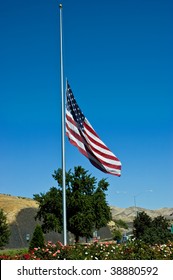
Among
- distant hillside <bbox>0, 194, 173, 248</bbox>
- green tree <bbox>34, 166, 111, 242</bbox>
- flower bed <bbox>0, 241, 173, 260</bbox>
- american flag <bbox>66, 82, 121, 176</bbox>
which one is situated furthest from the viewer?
distant hillside <bbox>0, 194, 173, 248</bbox>

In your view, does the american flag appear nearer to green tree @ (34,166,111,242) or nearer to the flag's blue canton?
the flag's blue canton

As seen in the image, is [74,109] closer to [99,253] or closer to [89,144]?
[89,144]

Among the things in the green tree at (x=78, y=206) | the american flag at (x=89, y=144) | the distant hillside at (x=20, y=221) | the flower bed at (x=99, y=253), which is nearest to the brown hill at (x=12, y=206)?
the distant hillside at (x=20, y=221)

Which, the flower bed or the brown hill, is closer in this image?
the flower bed

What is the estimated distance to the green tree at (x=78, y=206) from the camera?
158ft

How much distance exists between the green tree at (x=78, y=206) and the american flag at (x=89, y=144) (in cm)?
3192

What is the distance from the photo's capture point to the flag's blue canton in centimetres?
1681

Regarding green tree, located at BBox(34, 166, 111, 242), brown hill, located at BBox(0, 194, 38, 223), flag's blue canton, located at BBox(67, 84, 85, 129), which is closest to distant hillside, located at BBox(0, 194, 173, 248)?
brown hill, located at BBox(0, 194, 38, 223)

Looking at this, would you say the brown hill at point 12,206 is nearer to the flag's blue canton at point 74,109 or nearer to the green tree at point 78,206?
the green tree at point 78,206

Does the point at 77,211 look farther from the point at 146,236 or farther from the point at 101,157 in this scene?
the point at 101,157

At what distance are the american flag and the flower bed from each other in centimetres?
285

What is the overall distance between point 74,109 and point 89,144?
71.6 inches

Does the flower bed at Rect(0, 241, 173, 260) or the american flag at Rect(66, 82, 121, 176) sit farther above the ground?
the american flag at Rect(66, 82, 121, 176)
